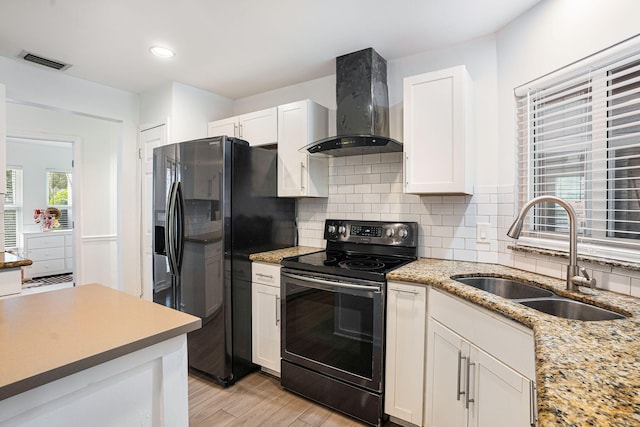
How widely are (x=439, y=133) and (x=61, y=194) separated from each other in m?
7.17

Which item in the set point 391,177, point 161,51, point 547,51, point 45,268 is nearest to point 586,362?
point 547,51

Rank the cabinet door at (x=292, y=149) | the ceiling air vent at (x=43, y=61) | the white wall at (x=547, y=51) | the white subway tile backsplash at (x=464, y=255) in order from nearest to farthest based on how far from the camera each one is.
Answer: the white wall at (x=547, y=51)
the white subway tile backsplash at (x=464, y=255)
the ceiling air vent at (x=43, y=61)
the cabinet door at (x=292, y=149)

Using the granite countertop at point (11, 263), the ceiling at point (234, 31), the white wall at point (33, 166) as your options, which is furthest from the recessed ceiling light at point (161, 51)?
the white wall at point (33, 166)

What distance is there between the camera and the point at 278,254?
250cm

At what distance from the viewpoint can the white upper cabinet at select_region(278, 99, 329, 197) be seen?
2600mm

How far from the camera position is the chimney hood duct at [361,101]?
7.68 ft

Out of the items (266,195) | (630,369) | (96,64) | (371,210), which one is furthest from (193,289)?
(630,369)

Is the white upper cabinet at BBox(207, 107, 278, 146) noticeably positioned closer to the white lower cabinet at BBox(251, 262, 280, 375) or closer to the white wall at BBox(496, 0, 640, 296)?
the white lower cabinet at BBox(251, 262, 280, 375)

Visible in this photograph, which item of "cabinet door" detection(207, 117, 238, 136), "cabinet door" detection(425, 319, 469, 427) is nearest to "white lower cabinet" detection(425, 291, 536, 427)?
"cabinet door" detection(425, 319, 469, 427)

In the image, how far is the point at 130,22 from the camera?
2.05 meters

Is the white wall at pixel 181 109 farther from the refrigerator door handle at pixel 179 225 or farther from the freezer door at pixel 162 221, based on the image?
the refrigerator door handle at pixel 179 225

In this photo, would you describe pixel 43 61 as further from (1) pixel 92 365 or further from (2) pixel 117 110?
(1) pixel 92 365

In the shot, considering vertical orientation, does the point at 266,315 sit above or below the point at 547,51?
below

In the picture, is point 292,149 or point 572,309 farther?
point 292,149
